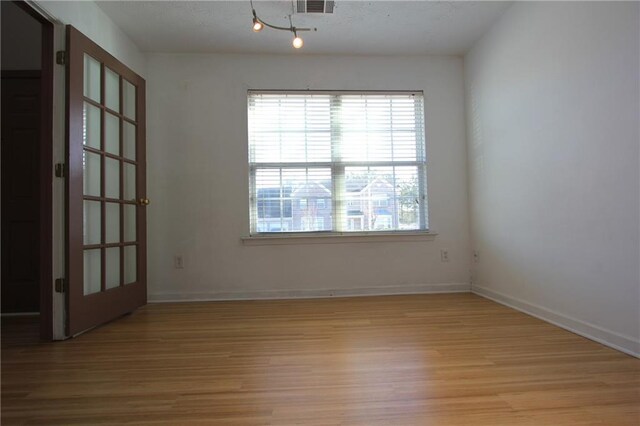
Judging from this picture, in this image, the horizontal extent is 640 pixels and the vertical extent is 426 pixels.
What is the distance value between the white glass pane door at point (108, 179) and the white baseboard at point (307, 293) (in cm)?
53

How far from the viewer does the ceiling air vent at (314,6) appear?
274 centimetres

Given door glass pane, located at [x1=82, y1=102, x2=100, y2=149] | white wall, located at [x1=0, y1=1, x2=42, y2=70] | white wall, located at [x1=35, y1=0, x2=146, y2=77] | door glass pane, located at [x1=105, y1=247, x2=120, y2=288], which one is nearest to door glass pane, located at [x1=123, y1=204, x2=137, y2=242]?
door glass pane, located at [x1=105, y1=247, x2=120, y2=288]

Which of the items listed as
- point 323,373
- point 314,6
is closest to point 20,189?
point 314,6

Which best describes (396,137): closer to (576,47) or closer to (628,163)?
Answer: (576,47)

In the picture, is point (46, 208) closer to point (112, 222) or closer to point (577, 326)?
point (112, 222)

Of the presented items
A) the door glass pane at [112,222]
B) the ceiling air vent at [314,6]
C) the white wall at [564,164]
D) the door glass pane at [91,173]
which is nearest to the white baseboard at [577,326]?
the white wall at [564,164]

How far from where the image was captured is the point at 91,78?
8.54 feet

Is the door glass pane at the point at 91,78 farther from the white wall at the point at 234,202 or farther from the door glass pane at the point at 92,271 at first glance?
the door glass pane at the point at 92,271

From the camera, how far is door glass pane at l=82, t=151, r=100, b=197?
250 centimetres

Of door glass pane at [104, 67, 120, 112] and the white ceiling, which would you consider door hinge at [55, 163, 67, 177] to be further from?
the white ceiling

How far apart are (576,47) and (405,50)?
5.53 feet

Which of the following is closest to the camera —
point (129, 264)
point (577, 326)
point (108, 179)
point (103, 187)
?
point (577, 326)

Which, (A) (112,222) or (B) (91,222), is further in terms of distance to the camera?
(A) (112,222)

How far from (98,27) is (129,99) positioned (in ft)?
1.90
